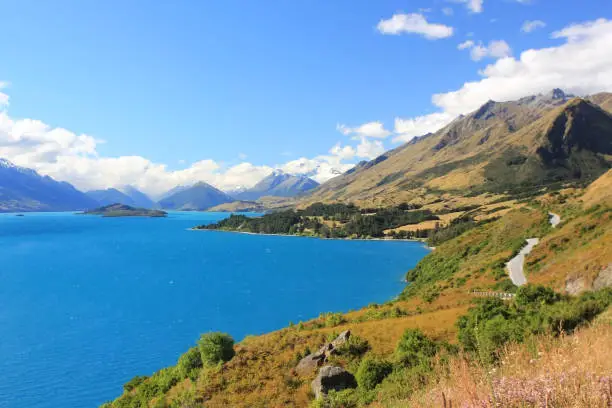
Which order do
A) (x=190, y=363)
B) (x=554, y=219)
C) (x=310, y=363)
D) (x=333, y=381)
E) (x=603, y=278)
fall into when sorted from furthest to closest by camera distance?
(x=554, y=219) → (x=190, y=363) → (x=603, y=278) → (x=310, y=363) → (x=333, y=381)

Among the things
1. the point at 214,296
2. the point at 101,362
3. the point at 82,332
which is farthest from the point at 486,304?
the point at 214,296

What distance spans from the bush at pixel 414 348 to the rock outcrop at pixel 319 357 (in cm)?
677

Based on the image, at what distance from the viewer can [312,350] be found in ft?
117

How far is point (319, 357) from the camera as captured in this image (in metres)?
32.3

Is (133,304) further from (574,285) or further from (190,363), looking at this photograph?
(574,285)

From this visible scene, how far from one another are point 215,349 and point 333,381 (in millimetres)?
15554

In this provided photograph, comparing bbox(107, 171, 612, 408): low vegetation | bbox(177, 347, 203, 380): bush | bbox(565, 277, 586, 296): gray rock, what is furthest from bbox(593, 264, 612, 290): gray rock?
bbox(177, 347, 203, 380): bush

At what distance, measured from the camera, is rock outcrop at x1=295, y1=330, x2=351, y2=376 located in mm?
31139

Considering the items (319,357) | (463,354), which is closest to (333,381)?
(319,357)

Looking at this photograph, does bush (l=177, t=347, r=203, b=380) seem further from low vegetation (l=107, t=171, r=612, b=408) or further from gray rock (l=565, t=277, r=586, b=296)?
gray rock (l=565, t=277, r=586, b=296)

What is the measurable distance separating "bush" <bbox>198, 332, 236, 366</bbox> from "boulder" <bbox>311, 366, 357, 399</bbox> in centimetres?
1372

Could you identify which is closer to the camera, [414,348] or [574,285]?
[414,348]

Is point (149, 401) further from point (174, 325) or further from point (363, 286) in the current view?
point (363, 286)

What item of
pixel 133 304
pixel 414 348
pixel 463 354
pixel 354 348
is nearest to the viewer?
pixel 463 354
